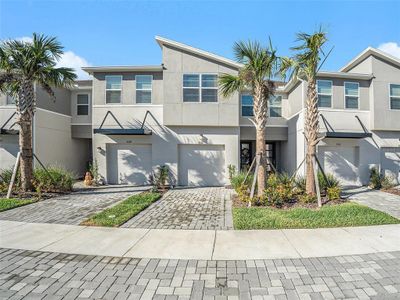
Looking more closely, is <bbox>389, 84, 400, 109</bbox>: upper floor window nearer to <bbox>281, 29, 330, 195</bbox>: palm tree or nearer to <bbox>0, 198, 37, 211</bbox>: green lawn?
<bbox>281, 29, 330, 195</bbox>: palm tree

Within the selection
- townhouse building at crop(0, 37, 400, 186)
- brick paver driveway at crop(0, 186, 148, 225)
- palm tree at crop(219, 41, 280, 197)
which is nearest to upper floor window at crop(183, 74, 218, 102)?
townhouse building at crop(0, 37, 400, 186)

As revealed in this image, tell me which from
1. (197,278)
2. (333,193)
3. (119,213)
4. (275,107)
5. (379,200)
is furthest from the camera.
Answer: (275,107)

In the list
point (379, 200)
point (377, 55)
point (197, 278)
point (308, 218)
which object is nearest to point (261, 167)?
point (308, 218)

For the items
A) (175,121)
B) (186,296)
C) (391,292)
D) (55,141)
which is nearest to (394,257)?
(391,292)

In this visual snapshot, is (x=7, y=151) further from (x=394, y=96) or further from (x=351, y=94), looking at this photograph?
(x=394, y=96)

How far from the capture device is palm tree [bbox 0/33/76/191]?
33.4 feet

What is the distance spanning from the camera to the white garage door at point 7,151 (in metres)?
13.5

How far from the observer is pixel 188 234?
18.6 feet

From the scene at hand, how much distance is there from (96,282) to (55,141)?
1387 cm

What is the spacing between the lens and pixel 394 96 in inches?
541

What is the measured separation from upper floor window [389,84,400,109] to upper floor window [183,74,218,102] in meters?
10.2

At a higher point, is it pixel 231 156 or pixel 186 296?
pixel 231 156

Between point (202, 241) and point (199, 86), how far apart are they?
971cm

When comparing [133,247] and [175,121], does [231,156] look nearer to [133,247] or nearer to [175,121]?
[175,121]
